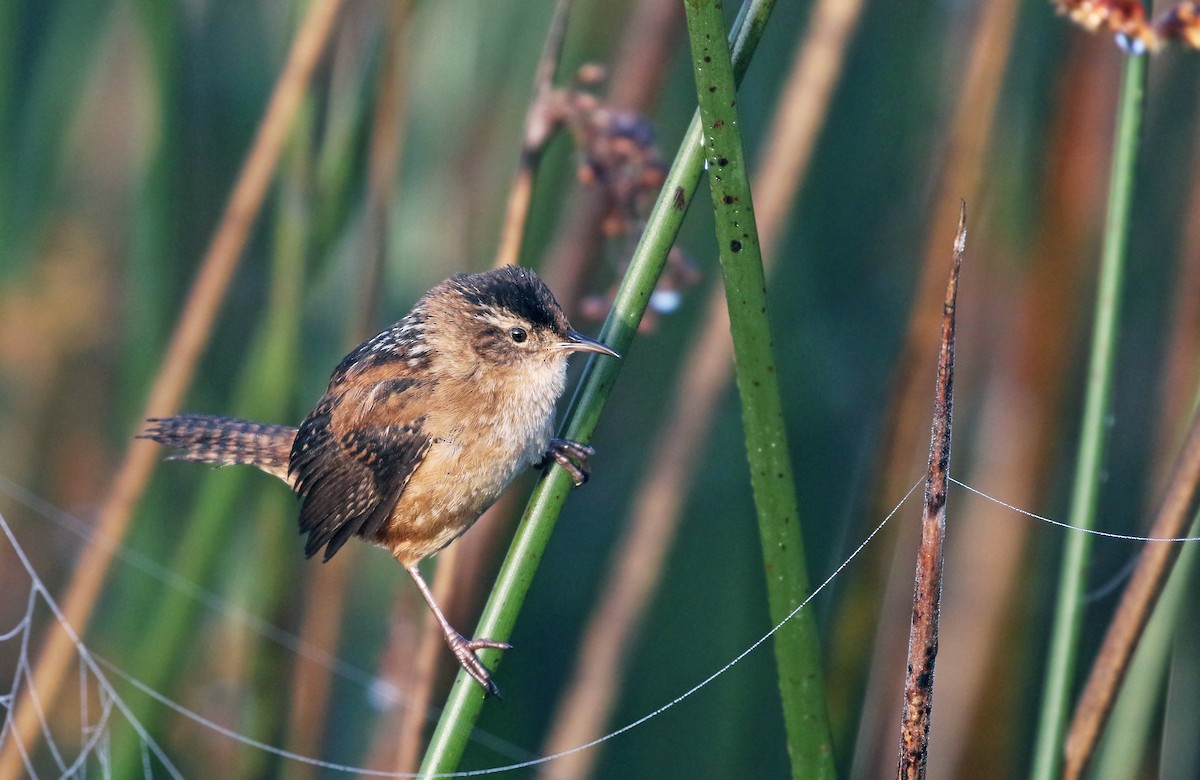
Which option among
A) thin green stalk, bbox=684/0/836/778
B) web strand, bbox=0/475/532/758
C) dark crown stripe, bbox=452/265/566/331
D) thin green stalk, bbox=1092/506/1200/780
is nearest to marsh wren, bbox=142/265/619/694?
dark crown stripe, bbox=452/265/566/331

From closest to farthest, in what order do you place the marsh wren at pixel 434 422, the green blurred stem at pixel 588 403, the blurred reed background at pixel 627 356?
the green blurred stem at pixel 588 403 < the marsh wren at pixel 434 422 < the blurred reed background at pixel 627 356

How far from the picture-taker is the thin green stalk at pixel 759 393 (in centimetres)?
120

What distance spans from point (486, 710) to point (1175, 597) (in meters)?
1.52

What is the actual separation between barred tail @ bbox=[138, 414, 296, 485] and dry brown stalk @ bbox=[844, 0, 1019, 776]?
4.08ft

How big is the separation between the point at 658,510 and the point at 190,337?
3.59 feet

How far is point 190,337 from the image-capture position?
91.7 inches

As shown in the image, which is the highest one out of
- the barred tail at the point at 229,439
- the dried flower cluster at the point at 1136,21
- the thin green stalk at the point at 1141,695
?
the dried flower cluster at the point at 1136,21

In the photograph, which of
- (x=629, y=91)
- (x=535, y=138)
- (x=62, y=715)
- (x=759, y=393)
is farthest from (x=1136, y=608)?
(x=62, y=715)

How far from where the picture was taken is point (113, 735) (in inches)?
92.8

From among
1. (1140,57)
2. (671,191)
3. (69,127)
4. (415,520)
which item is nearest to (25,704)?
(415,520)

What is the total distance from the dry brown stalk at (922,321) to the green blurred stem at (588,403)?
1027mm

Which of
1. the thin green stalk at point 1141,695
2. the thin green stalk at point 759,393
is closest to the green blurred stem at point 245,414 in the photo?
the thin green stalk at point 759,393

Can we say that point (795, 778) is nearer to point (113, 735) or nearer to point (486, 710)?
point (486, 710)

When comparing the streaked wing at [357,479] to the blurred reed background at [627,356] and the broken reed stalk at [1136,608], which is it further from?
the broken reed stalk at [1136,608]
